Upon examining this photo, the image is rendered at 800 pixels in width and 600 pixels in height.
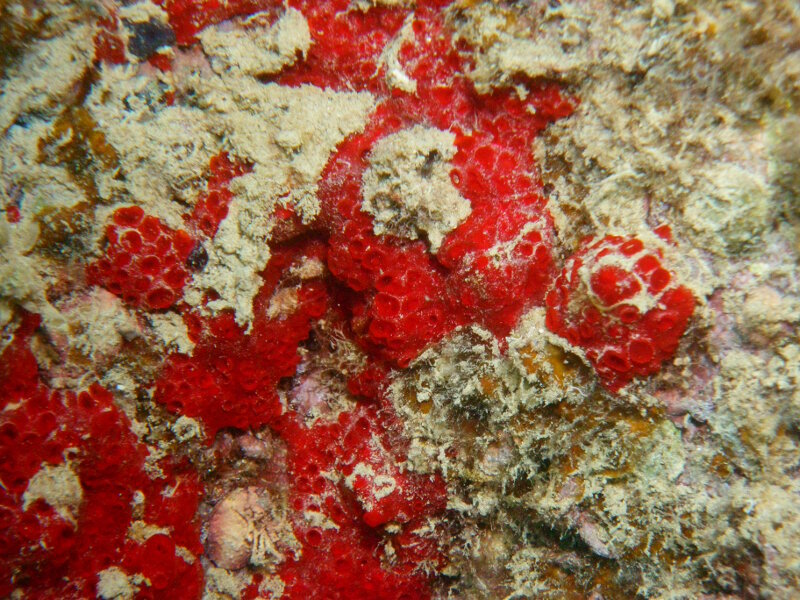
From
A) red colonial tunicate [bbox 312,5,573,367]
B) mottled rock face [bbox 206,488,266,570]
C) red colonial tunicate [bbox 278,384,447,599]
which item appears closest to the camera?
red colonial tunicate [bbox 312,5,573,367]

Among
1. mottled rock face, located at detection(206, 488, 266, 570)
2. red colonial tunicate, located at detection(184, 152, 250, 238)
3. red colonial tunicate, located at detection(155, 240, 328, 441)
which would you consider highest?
red colonial tunicate, located at detection(184, 152, 250, 238)

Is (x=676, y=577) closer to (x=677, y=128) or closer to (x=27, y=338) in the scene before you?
(x=677, y=128)

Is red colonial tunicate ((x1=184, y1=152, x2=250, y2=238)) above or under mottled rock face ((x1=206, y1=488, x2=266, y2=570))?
above

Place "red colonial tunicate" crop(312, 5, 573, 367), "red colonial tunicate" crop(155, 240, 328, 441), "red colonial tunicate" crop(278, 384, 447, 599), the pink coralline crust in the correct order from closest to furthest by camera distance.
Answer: the pink coralline crust < "red colonial tunicate" crop(312, 5, 573, 367) < "red colonial tunicate" crop(155, 240, 328, 441) < "red colonial tunicate" crop(278, 384, 447, 599)

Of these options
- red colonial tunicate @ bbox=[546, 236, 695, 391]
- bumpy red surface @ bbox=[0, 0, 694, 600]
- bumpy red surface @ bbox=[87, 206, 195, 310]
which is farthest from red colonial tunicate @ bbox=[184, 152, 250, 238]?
red colonial tunicate @ bbox=[546, 236, 695, 391]

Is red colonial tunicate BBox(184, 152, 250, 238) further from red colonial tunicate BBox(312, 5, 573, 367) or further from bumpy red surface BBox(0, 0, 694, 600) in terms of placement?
red colonial tunicate BBox(312, 5, 573, 367)

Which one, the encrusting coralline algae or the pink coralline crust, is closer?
the encrusting coralline algae

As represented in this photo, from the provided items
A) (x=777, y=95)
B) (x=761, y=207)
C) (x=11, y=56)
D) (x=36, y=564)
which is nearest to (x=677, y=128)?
(x=777, y=95)
